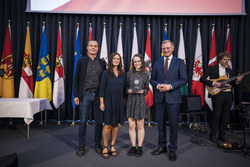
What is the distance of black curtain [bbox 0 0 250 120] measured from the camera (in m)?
4.92

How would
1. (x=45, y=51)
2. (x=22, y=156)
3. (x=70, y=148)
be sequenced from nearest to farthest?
(x=22, y=156) → (x=70, y=148) → (x=45, y=51)

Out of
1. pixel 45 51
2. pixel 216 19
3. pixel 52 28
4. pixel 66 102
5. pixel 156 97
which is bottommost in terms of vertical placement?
pixel 66 102

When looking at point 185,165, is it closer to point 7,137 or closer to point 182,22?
point 7,137

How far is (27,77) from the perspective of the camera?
4469mm

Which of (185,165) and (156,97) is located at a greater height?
(156,97)

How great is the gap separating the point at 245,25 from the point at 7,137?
682cm

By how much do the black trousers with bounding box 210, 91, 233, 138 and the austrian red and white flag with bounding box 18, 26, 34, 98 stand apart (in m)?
4.49

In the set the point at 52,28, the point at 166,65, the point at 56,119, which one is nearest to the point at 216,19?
the point at 166,65

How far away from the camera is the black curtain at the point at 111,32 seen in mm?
4922

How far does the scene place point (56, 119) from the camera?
490 centimetres

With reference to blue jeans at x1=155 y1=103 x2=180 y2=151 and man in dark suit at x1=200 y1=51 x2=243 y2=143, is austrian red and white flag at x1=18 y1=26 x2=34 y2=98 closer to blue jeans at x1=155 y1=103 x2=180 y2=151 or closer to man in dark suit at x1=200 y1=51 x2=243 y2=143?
blue jeans at x1=155 y1=103 x2=180 y2=151

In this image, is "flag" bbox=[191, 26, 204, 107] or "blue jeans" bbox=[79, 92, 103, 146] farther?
"flag" bbox=[191, 26, 204, 107]

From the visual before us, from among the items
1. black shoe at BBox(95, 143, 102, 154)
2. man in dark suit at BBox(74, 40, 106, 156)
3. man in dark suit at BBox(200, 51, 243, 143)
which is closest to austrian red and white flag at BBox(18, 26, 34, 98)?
man in dark suit at BBox(74, 40, 106, 156)

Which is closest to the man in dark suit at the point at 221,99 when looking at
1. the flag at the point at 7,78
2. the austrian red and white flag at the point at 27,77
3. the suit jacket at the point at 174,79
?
the suit jacket at the point at 174,79
